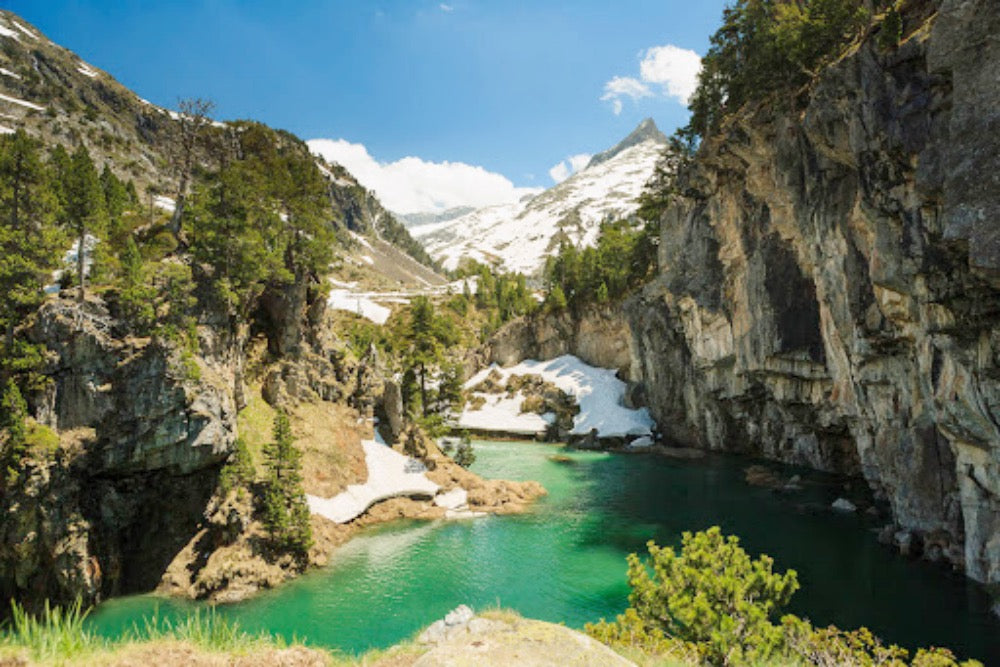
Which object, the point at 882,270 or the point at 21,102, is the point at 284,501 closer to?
the point at 882,270

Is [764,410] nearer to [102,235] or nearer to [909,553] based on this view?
[909,553]

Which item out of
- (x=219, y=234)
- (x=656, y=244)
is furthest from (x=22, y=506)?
(x=656, y=244)

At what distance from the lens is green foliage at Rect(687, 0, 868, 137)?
30031 mm

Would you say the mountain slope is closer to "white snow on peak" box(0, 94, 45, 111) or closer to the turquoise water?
"white snow on peak" box(0, 94, 45, 111)

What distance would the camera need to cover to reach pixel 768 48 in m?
33.8

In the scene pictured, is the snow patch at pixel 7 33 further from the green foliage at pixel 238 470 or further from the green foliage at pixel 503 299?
the green foliage at pixel 238 470

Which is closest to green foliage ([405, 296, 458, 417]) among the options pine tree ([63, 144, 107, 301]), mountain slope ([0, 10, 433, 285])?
pine tree ([63, 144, 107, 301])

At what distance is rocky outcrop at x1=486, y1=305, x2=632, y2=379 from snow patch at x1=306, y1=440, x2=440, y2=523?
42.0 m

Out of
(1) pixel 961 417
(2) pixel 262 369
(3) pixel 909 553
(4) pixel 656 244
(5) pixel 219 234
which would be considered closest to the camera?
(1) pixel 961 417

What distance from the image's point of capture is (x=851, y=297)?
2914 centimetres

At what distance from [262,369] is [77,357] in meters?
11.9

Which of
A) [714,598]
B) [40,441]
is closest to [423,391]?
[40,441]

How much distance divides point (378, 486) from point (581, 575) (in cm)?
1587

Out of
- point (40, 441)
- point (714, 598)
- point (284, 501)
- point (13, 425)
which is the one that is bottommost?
point (714, 598)
